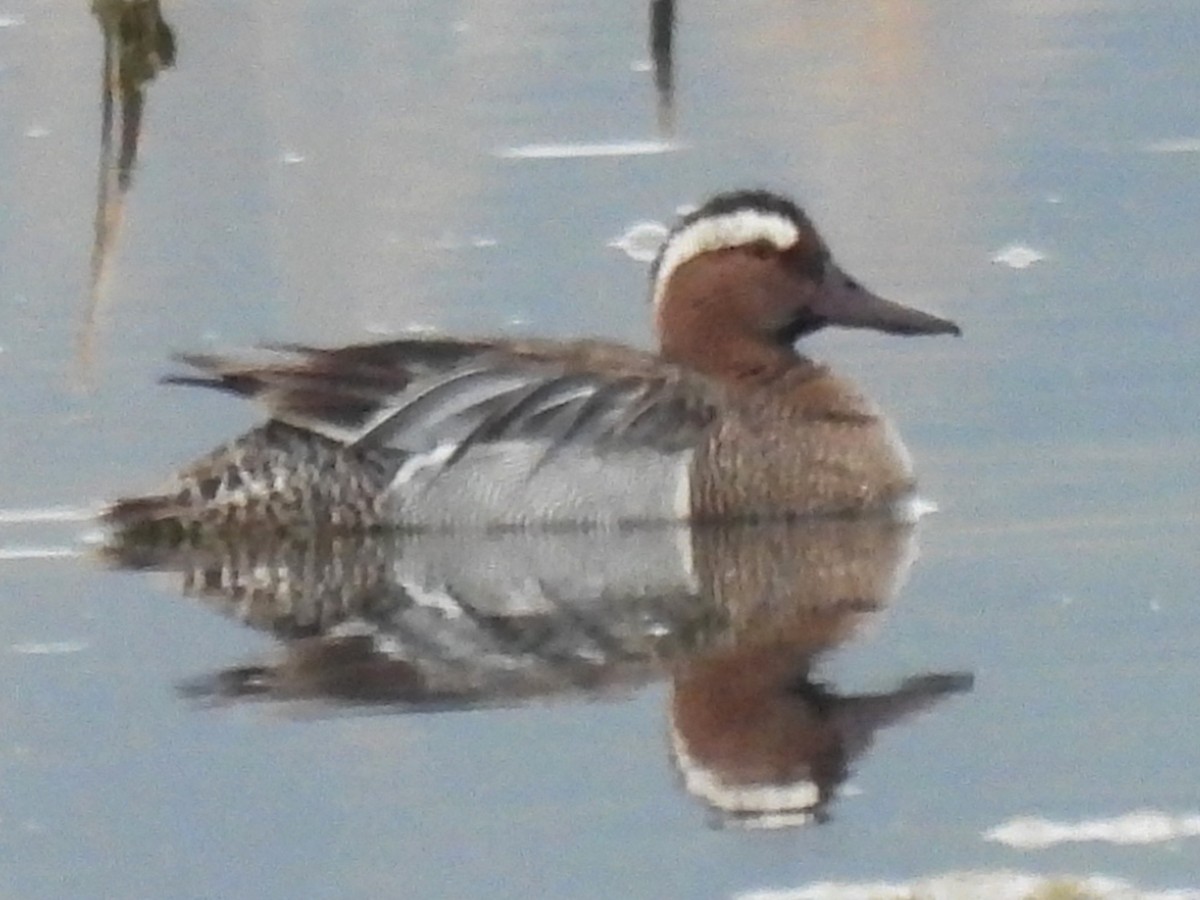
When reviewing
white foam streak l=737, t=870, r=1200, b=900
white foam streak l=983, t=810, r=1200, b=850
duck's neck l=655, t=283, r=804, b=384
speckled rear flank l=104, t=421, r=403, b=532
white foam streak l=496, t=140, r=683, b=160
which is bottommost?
white foam streak l=496, t=140, r=683, b=160

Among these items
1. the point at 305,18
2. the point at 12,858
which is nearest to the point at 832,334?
the point at 12,858

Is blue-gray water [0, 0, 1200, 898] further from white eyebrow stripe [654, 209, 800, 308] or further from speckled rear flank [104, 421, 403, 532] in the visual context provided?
white eyebrow stripe [654, 209, 800, 308]

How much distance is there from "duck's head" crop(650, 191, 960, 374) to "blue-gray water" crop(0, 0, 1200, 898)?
39 centimetres

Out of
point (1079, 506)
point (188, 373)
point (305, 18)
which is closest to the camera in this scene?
point (1079, 506)

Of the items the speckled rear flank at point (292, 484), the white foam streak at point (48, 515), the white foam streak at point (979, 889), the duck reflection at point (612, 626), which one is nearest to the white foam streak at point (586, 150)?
the speckled rear flank at point (292, 484)

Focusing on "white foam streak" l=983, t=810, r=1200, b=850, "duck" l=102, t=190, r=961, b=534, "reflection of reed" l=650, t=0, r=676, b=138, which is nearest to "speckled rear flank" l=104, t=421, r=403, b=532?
"duck" l=102, t=190, r=961, b=534

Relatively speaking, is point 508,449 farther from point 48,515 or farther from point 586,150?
point 586,150

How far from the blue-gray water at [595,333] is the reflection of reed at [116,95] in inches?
5.5

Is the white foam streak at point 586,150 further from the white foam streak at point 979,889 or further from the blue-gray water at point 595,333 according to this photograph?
the white foam streak at point 979,889

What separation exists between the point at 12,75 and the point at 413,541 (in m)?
7.77

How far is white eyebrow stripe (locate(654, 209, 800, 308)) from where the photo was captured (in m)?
10.0

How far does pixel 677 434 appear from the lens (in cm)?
975

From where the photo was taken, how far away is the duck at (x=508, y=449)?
9641 millimetres

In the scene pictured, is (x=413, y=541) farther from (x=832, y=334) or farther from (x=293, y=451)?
(x=832, y=334)
